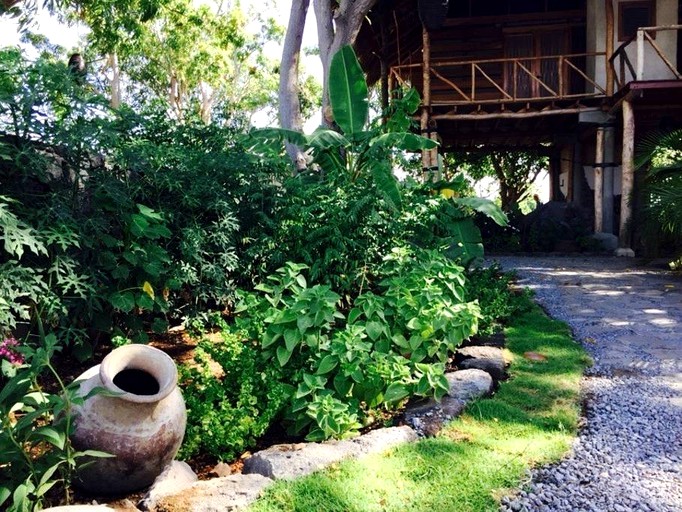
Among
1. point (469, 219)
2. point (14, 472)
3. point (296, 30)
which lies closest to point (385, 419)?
point (14, 472)

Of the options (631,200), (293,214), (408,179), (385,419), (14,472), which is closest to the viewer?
(14,472)

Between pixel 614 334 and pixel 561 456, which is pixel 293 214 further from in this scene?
pixel 614 334

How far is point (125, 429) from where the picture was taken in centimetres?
295

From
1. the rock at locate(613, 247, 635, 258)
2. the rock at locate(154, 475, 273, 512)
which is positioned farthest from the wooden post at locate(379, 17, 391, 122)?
the rock at locate(154, 475, 273, 512)

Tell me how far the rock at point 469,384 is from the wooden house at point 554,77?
8.43m

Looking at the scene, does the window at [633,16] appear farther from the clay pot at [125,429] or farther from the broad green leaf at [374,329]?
the clay pot at [125,429]

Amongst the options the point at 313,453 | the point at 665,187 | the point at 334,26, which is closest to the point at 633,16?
the point at 665,187

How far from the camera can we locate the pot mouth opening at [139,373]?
9.61 feet

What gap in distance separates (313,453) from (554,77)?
588 inches

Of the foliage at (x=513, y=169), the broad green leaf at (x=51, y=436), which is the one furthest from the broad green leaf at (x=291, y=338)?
the foliage at (x=513, y=169)

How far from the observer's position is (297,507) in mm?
2664

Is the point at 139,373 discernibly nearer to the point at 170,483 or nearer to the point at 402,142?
the point at 170,483

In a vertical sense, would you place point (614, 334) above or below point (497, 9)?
below

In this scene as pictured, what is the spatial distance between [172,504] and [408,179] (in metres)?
4.67
